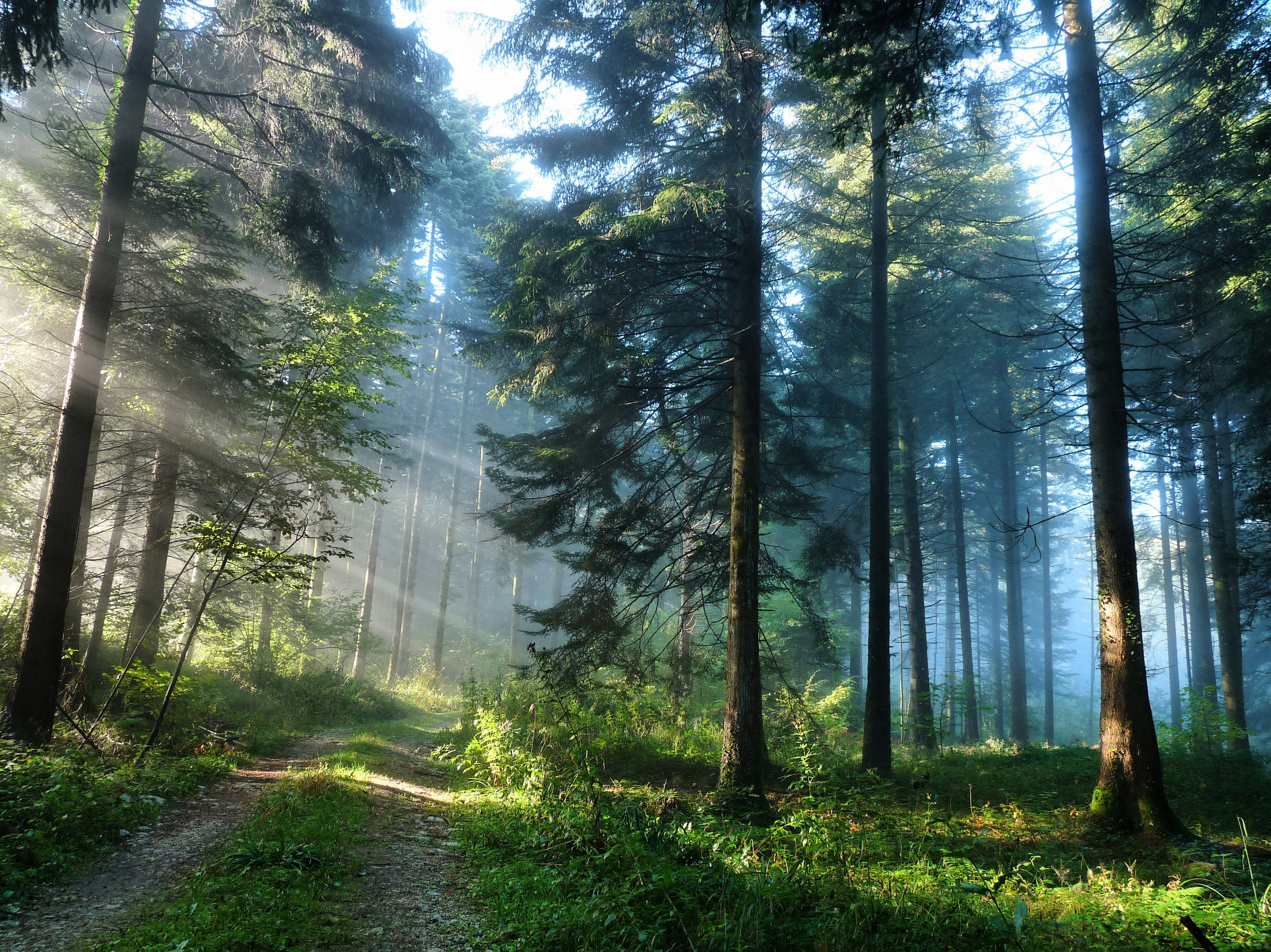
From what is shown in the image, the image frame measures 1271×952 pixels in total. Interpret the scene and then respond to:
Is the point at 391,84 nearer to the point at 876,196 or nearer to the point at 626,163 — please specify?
the point at 626,163

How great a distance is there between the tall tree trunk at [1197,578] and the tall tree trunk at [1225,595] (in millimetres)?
1055

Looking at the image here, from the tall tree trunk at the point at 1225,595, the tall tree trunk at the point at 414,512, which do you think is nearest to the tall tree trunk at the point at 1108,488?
the tall tree trunk at the point at 1225,595

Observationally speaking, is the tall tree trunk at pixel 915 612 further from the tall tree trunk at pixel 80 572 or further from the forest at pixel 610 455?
the tall tree trunk at pixel 80 572

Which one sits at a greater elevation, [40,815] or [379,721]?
[40,815]

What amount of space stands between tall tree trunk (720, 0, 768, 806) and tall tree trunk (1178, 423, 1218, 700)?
14.5 meters

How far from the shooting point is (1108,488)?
25.3ft

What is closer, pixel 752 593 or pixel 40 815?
pixel 40 815

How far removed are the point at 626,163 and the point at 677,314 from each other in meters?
2.86

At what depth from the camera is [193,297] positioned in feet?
38.7

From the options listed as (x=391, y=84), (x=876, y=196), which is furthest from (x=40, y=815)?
(x=876, y=196)

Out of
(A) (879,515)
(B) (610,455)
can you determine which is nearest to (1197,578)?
(A) (879,515)

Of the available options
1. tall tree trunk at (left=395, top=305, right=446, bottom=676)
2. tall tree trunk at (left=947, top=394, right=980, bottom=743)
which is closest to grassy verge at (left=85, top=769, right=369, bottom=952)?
tall tree trunk at (left=947, top=394, right=980, bottom=743)

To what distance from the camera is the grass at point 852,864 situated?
156 inches

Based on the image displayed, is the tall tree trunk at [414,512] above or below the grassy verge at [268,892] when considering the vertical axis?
above
